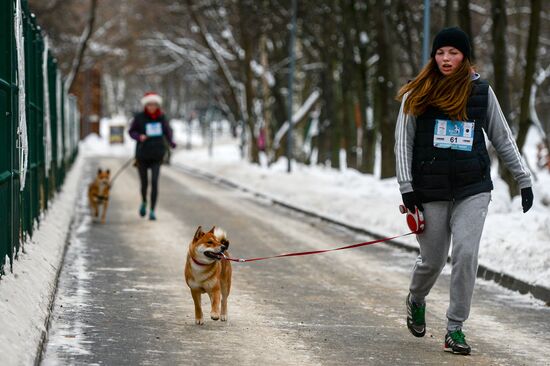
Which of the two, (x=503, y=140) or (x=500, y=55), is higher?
(x=500, y=55)

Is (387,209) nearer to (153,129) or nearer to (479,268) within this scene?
(153,129)

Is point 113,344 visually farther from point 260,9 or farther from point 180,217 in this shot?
point 260,9

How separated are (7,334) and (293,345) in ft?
6.55

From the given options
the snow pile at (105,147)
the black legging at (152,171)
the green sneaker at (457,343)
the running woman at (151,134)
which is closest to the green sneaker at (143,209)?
the black legging at (152,171)

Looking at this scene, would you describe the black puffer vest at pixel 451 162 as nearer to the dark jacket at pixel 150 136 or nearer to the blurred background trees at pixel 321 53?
the dark jacket at pixel 150 136

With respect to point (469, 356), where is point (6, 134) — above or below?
above

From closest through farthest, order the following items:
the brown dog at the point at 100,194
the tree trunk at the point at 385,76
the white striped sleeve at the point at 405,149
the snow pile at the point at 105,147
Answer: the white striped sleeve at the point at 405,149 → the brown dog at the point at 100,194 → the tree trunk at the point at 385,76 → the snow pile at the point at 105,147

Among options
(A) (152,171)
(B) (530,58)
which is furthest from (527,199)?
(B) (530,58)

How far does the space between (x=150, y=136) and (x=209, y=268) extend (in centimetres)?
1010

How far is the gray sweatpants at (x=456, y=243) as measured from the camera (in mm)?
7539

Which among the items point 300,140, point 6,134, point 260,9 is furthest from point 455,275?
point 300,140

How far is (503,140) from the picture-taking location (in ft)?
25.4

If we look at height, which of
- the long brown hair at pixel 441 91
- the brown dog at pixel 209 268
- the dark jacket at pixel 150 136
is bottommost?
the brown dog at pixel 209 268

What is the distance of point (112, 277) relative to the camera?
11422mm
